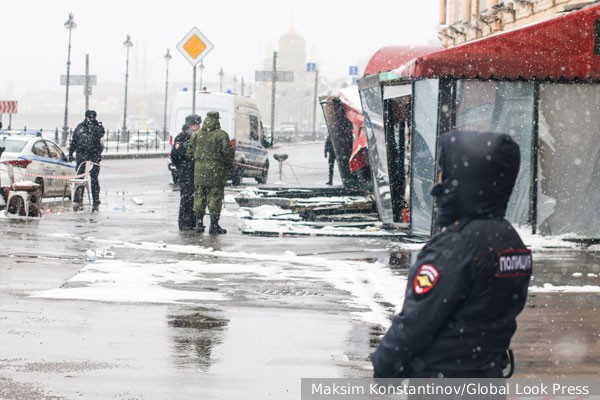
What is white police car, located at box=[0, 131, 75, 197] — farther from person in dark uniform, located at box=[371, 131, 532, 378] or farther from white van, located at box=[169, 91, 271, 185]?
person in dark uniform, located at box=[371, 131, 532, 378]

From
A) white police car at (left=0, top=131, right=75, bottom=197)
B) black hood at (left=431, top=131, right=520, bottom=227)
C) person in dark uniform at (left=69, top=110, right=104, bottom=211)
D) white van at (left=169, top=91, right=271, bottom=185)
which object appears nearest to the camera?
black hood at (left=431, top=131, right=520, bottom=227)

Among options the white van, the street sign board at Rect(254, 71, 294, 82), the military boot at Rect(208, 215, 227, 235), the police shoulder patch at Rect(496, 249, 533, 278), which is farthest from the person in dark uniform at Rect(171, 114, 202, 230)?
the street sign board at Rect(254, 71, 294, 82)

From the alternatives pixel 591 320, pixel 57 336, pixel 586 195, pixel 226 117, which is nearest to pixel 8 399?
pixel 57 336

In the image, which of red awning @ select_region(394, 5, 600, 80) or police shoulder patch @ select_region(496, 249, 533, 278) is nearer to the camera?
police shoulder patch @ select_region(496, 249, 533, 278)

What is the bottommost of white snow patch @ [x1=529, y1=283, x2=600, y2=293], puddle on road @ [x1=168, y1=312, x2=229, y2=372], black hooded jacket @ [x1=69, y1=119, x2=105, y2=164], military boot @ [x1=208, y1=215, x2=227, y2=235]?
puddle on road @ [x1=168, y1=312, x2=229, y2=372]

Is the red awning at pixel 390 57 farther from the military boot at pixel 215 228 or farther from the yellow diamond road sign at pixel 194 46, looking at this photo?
the military boot at pixel 215 228

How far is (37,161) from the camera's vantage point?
2308 cm

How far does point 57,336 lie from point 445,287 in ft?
18.5

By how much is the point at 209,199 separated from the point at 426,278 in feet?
43.8

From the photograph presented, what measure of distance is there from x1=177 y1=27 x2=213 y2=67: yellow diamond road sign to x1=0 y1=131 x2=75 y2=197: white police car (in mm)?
3541

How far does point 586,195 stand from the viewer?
16.2m

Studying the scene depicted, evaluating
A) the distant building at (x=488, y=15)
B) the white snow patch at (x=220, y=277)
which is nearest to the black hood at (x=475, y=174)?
the white snow patch at (x=220, y=277)

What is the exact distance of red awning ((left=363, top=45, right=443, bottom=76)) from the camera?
2655 cm

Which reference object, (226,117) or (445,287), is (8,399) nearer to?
(445,287)
